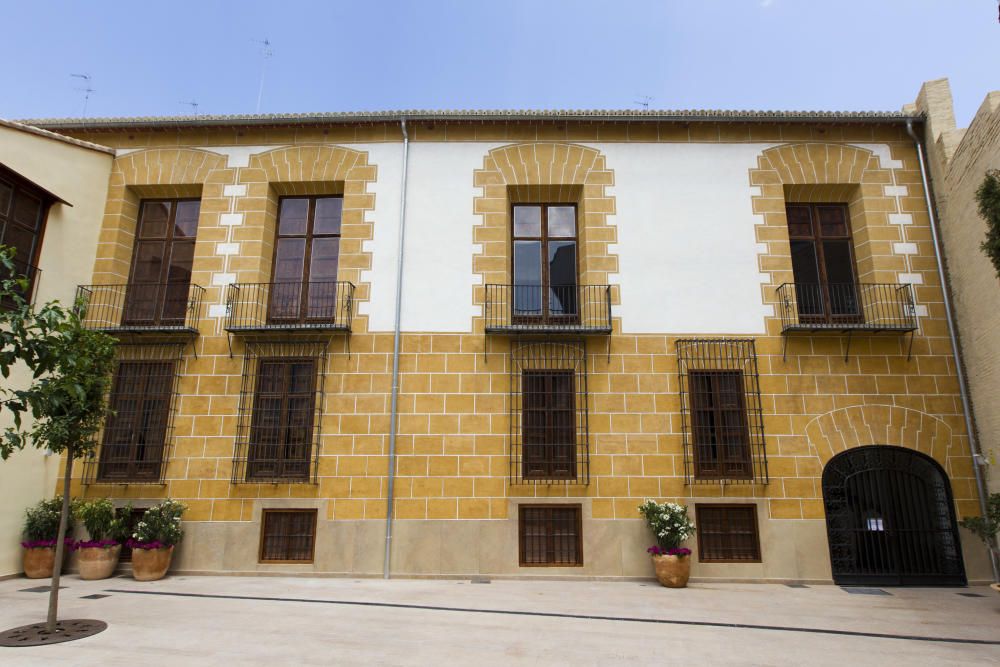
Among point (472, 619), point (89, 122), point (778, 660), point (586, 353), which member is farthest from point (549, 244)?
point (89, 122)

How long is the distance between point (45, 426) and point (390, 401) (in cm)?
466

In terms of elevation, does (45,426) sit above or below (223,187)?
below

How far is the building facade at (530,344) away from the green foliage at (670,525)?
416 mm

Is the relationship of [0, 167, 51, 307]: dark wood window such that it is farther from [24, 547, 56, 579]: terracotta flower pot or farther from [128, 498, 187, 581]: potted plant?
[128, 498, 187, 581]: potted plant

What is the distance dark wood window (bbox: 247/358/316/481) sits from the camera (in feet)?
31.2

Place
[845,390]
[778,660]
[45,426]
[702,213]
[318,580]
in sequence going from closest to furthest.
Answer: [778,660]
[45,426]
[318,580]
[845,390]
[702,213]

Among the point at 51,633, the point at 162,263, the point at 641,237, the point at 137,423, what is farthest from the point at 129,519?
the point at 641,237

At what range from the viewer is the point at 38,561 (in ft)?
28.9

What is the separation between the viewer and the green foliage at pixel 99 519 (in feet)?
29.4

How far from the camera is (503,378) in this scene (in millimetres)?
9664

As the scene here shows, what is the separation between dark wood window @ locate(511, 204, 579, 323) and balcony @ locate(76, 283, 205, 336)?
5.71 m

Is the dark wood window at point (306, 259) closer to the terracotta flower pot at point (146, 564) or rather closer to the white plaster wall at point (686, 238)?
the terracotta flower pot at point (146, 564)

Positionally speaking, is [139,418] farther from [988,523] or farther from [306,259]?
[988,523]

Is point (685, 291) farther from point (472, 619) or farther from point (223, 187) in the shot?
point (223, 187)
